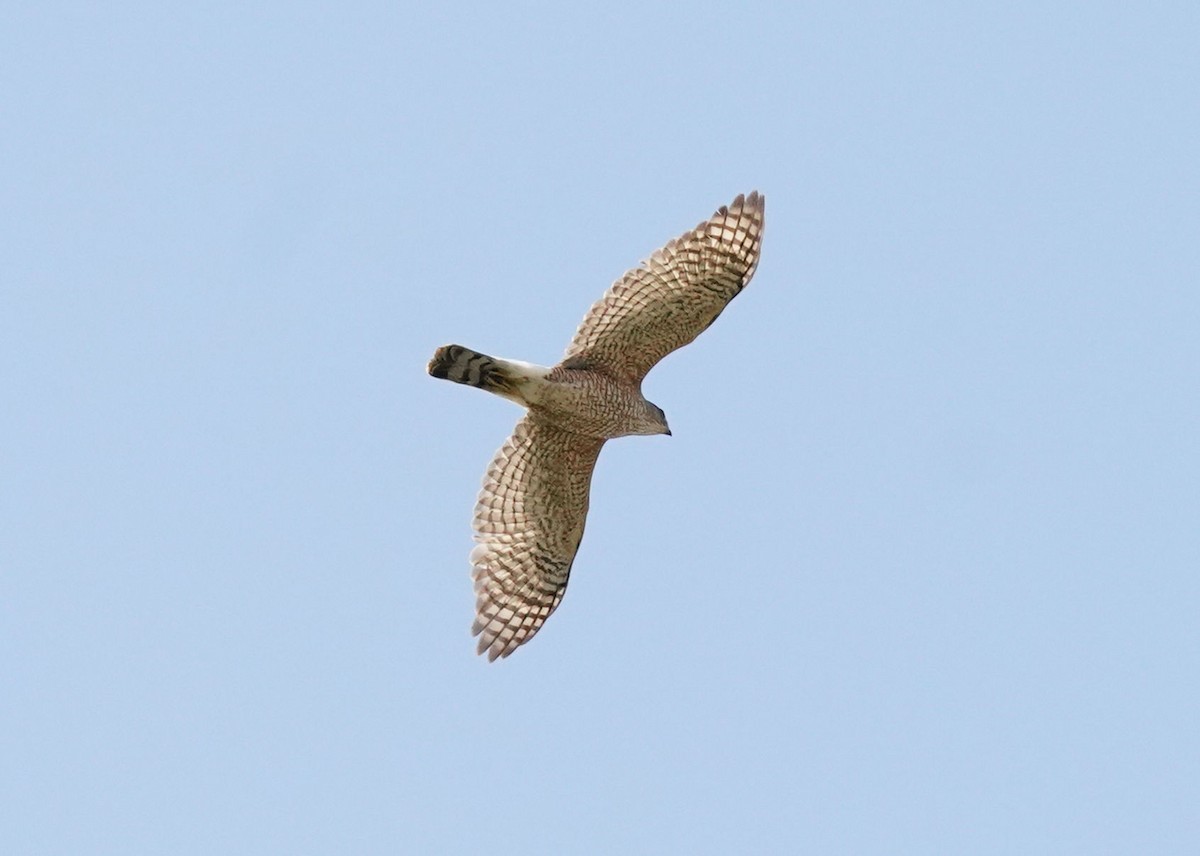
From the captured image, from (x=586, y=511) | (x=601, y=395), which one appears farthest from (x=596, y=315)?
(x=586, y=511)

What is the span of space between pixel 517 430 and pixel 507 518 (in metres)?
0.91

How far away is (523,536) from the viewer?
711 inches

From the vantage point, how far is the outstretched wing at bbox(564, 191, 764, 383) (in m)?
16.6

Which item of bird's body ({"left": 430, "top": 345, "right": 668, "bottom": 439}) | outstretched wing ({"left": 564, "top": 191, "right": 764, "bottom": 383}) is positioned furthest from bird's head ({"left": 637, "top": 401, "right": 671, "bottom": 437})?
outstretched wing ({"left": 564, "top": 191, "right": 764, "bottom": 383})

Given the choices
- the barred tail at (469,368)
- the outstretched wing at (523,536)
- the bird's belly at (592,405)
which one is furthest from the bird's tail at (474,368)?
the outstretched wing at (523,536)

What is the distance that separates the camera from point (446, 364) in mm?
16672

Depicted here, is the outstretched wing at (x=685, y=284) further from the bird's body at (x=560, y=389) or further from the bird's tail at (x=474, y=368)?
the bird's tail at (x=474, y=368)

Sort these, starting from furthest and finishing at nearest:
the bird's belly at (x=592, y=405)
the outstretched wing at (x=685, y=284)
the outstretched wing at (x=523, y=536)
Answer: the outstretched wing at (x=523, y=536), the bird's belly at (x=592, y=405), the outstretched wing at (x=685, y=284)

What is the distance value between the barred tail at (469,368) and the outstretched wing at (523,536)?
950 millimetres

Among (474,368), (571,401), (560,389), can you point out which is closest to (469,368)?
(474,368)

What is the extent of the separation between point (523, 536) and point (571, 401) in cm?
181

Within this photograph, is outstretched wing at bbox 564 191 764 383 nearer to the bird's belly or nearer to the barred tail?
the bird's belly

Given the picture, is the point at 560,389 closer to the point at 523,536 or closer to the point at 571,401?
the point at 571,401

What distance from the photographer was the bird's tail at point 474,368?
16656 millimetres
